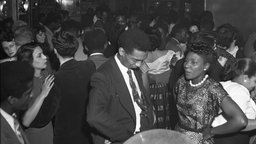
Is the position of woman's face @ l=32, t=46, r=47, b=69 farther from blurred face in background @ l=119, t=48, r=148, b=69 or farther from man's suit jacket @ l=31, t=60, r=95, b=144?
blurred face in background @ l=119, t=48, r=148, b=69

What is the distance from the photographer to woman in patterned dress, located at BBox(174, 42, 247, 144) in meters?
4.43

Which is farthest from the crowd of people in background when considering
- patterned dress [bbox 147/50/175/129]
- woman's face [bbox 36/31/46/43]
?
woman's face [bbox 36/31/46/43]

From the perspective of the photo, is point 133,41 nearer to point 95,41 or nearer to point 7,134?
point 7,134

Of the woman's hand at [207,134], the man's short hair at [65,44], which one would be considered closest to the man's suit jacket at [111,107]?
the woman's hand at [207,134]

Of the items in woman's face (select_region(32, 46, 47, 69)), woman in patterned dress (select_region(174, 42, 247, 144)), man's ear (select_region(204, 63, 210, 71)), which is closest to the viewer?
woman in patterned dress (select_region(174, 42, 247, 144))

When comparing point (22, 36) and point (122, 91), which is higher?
point (22, 36)

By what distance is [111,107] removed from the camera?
4266 mm

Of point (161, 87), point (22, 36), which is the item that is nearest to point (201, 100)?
point (161, 87)

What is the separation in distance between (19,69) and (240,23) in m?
8.15

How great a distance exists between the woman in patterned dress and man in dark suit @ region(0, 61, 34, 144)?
160cm

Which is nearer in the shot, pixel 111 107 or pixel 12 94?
pixel 12 94

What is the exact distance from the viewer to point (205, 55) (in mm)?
4520

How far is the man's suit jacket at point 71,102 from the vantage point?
17.0 feet

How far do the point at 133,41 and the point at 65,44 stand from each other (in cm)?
129
